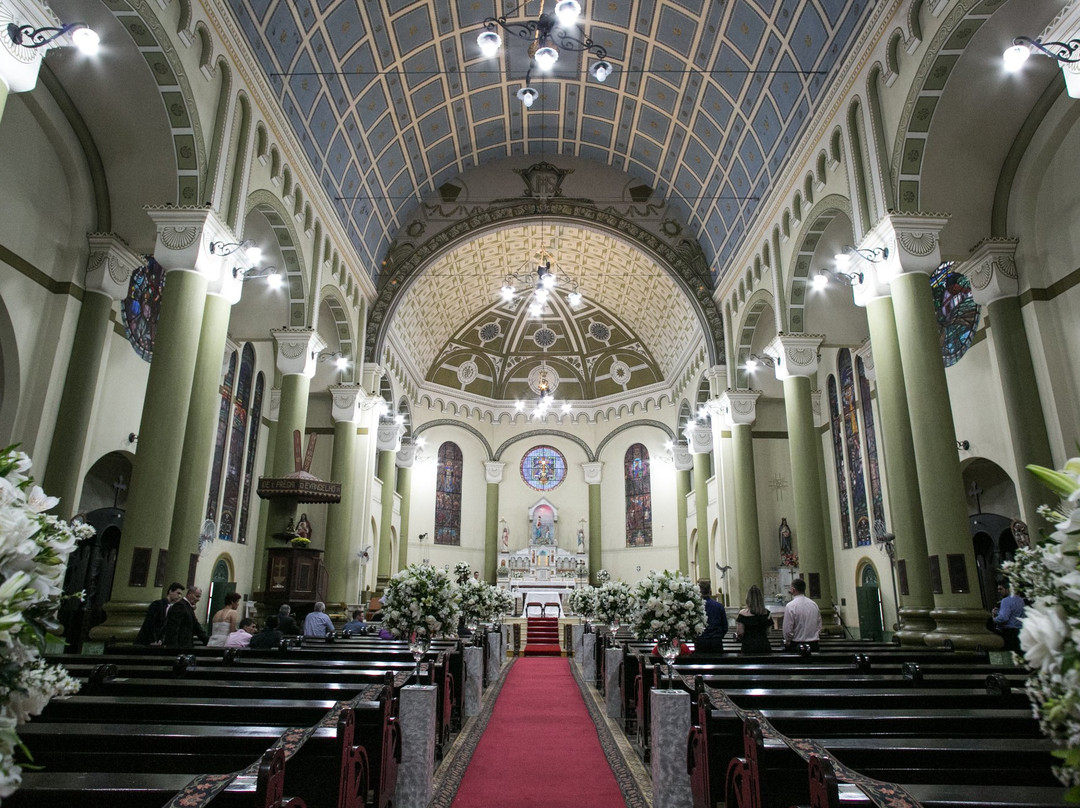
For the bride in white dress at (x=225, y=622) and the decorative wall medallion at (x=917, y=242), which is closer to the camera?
the bride in white dress at (x=225, y=622)

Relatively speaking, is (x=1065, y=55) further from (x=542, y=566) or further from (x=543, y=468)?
(x=543, y=468)

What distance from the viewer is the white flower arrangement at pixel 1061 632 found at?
4.83 ft

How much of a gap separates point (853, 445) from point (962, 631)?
29.6 feet

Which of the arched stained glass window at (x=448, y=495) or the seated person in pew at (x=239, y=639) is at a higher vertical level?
Answer: the arched stained glass window at (x=448, y=495)

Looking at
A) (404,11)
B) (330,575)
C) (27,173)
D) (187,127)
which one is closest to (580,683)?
(330,575)

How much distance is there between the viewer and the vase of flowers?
14.7 m

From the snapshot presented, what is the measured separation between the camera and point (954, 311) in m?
13.0

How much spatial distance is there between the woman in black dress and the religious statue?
12.3m

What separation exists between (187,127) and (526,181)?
40.3ft

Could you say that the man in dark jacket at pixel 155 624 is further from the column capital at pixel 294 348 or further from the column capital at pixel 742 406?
the column capital at pixel 742 406

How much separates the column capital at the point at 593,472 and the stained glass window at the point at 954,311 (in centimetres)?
1666

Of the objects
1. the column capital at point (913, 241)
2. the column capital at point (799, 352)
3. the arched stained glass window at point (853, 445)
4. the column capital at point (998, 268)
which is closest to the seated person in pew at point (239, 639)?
the column capital at point (913, 241)

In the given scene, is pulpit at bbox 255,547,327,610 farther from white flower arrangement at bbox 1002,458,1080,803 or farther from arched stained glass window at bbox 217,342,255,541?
white flower arrangement at bbox 1002,458,1080,803

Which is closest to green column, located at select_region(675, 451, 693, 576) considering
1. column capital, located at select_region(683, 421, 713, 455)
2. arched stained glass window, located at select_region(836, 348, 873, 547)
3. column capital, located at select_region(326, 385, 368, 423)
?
column capital, located at select_region(683, 421, 713, 455)
